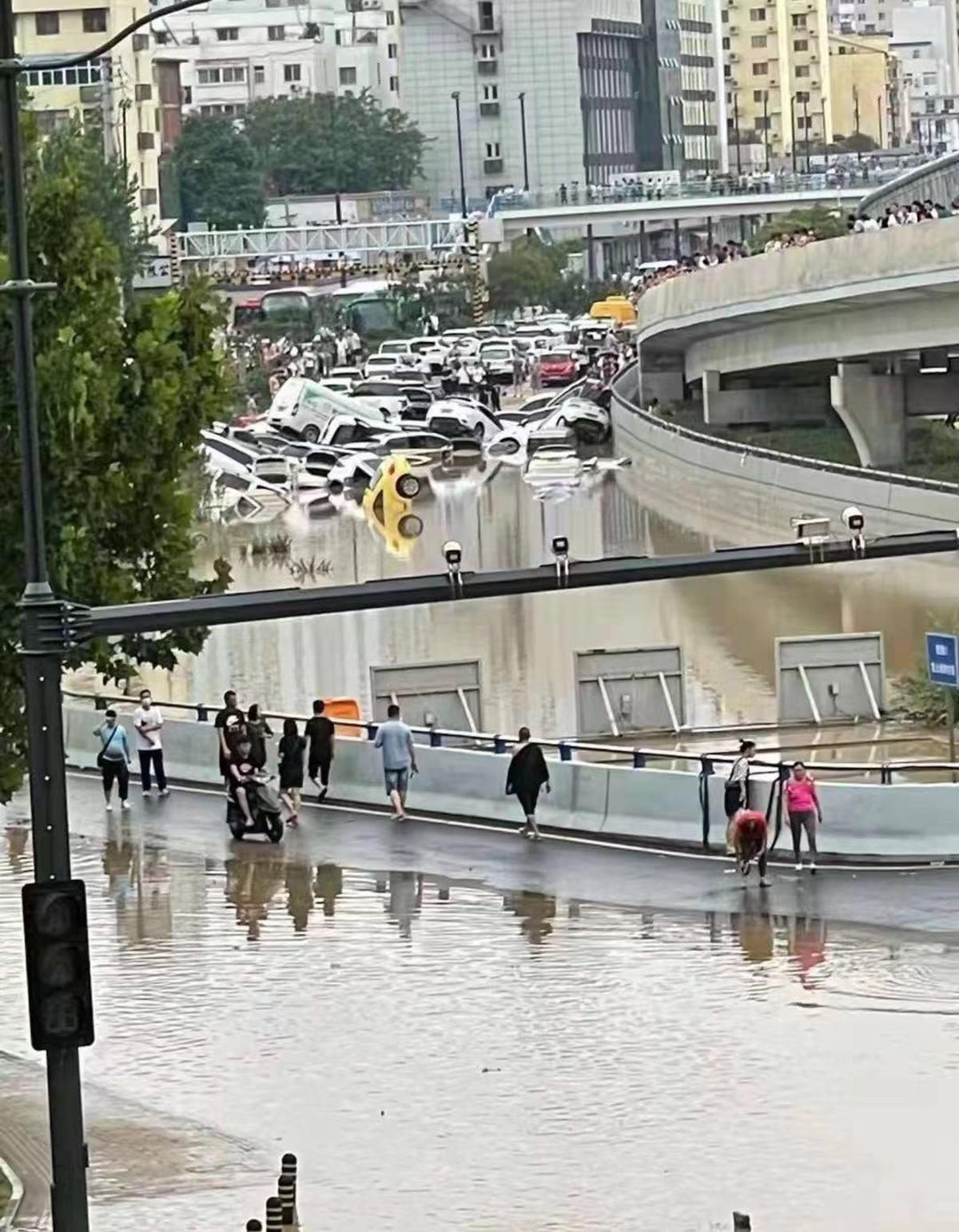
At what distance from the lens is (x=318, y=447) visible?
81500 millimetres

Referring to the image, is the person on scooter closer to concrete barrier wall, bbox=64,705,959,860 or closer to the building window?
concrete barrier wall, bbox=64,705,959,860

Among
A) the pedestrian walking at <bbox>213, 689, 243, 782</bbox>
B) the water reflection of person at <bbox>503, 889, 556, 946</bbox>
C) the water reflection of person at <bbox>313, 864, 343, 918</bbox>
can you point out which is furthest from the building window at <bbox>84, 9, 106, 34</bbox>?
the water reflection of person at <bbox>503, 889, 556, 946</bbox>

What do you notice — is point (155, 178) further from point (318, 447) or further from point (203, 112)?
point (318, 447)

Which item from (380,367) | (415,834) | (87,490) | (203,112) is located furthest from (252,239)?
(87,490)

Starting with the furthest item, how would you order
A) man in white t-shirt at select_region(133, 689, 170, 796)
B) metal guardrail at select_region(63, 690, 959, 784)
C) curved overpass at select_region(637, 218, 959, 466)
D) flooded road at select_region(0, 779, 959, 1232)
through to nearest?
curved overpass at select_region(637, 218, 959, 466) → man in white t-shirt at select_region(133, 689, 170, 796) → metal guardrail at select_region(63, 690, 959, 784) → flooded road at select_region(0, 779, 959, 1232)

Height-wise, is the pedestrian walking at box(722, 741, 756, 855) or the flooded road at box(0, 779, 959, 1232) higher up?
the pedestrian walking at box(722, 741, 756, 855)

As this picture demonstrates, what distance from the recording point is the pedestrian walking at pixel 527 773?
1056 inches

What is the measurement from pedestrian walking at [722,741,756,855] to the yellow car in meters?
37.8


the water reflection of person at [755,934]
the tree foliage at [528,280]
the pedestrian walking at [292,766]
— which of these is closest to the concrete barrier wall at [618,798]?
the pedestrian walking at [292,766]

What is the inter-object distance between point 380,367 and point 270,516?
38154 millimetres

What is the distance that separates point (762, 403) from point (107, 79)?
6290cm

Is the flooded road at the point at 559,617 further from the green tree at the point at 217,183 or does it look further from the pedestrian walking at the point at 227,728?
the green tree at the point at 217,183

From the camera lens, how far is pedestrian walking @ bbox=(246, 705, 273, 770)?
2814 cm

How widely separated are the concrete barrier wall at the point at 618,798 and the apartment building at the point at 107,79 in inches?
3809
